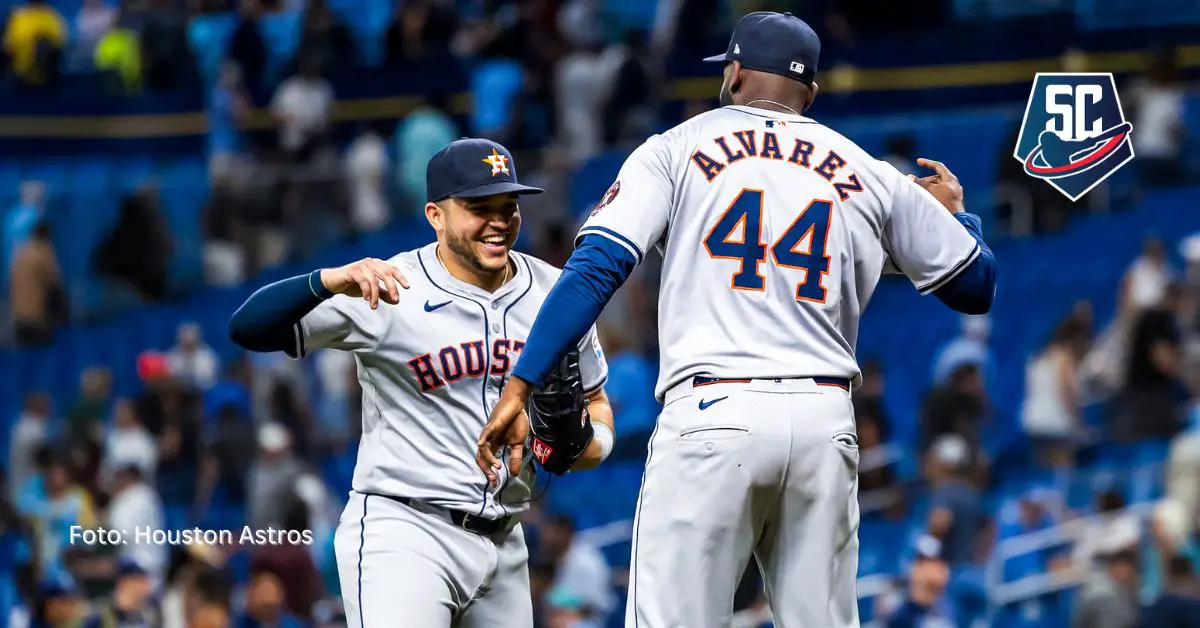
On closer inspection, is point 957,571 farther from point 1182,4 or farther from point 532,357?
point 1182,4

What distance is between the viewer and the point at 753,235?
15.0 feet

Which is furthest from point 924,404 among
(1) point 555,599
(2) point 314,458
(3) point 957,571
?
(2) point 314,458

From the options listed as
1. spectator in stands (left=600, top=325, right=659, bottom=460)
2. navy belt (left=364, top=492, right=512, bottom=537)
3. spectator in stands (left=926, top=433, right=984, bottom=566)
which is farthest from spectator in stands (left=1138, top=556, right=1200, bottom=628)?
navy belt (left=364, top=492, right=512, bottom=537)

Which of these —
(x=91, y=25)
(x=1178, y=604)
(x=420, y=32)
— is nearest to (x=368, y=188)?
(x=420, y=32)

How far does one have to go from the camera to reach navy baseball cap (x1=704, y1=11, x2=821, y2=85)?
4.73 meters

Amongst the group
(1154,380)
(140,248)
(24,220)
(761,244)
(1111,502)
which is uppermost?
(761,244)

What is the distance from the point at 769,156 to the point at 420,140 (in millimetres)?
10557

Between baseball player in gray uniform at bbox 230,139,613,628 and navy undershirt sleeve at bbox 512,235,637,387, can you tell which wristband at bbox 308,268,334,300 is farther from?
navy undershirt sleeve at bbox 512,235,637,387

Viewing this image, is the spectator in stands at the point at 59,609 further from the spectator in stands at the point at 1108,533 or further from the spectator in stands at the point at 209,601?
the spectator in stands at the point at 1108,533

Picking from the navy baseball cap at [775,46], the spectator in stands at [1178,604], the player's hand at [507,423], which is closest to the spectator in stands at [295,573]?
the spectator in stands at [1178,604]

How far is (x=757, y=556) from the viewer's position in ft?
15.5

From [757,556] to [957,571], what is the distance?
16.5ft

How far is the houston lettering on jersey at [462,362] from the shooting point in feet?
17.4

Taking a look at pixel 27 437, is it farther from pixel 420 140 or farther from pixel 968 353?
pixel 968 353
